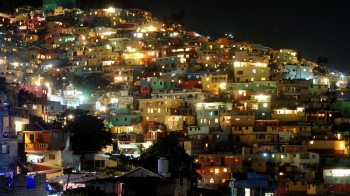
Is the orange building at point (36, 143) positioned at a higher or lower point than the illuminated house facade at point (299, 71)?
lower

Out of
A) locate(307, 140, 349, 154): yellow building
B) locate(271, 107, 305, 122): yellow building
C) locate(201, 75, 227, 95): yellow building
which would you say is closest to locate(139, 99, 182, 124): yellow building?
locate(201, 75, 227, 95): yellow building

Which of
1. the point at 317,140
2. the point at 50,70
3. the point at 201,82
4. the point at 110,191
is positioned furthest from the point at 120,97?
the point at 110,191

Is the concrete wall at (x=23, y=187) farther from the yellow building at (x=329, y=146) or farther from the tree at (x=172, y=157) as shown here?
the yellow building at (x=329, y=146)

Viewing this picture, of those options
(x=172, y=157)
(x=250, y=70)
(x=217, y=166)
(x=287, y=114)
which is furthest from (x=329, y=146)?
(x=172, y=157)

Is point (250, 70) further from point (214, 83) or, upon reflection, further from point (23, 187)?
point (23, 187)

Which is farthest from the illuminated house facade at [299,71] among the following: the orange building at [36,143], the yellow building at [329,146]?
the orange building at [36,143]

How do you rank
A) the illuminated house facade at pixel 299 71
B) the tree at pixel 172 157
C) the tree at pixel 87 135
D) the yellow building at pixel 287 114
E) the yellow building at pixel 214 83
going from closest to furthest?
the tree at pixel 172 157 → the tree at pixel 87 135 → the yellow building at pixel 287 114 → the yellow building at pixel 214 83 → the illuminated house facade at pixel 299 71

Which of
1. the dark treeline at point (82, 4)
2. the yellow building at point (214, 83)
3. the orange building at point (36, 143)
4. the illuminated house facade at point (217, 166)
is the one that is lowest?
the illuminated house facade at point (217, 166)

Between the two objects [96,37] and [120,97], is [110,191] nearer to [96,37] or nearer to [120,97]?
[120,97]

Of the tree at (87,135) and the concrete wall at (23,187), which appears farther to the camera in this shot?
the tree at (87,135)
